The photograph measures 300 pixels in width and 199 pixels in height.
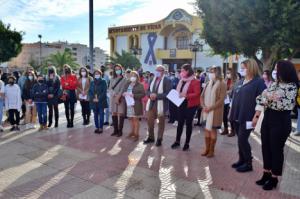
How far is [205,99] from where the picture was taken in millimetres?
5898

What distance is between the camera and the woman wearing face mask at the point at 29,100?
886 cm

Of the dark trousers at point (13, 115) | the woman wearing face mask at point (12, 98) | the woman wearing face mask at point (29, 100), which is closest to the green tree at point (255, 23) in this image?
the woman wearing face mask at point (29, 100)

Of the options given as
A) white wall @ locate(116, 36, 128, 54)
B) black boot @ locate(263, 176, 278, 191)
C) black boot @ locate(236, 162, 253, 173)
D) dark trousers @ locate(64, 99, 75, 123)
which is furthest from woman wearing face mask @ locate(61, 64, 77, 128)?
white wall @ locate(116, 36, 128, 54)

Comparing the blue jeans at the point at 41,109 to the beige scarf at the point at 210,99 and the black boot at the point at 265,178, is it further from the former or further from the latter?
the black boot at the point at 265,178

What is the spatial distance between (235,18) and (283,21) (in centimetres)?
187

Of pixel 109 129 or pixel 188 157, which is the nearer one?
pixel 188 157

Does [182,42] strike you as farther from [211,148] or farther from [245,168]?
[245,168]

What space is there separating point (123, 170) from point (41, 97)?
4.35m

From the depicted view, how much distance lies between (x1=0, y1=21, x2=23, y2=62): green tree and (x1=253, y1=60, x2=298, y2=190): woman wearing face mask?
1064 inches

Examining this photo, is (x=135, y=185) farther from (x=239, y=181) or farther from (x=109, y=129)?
(x=109, y=129)

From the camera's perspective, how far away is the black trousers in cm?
406

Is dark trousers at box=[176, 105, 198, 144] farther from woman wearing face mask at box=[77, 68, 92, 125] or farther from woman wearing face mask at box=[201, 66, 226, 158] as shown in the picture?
woman wearing face mask at box=[77, 68, 92, 125]

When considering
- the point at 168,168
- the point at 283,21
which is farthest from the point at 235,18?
the point at 168,168

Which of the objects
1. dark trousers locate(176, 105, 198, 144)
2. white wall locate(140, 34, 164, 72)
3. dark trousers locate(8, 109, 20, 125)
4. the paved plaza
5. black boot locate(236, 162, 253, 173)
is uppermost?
white wall locate(140, 34, 164, 72)
